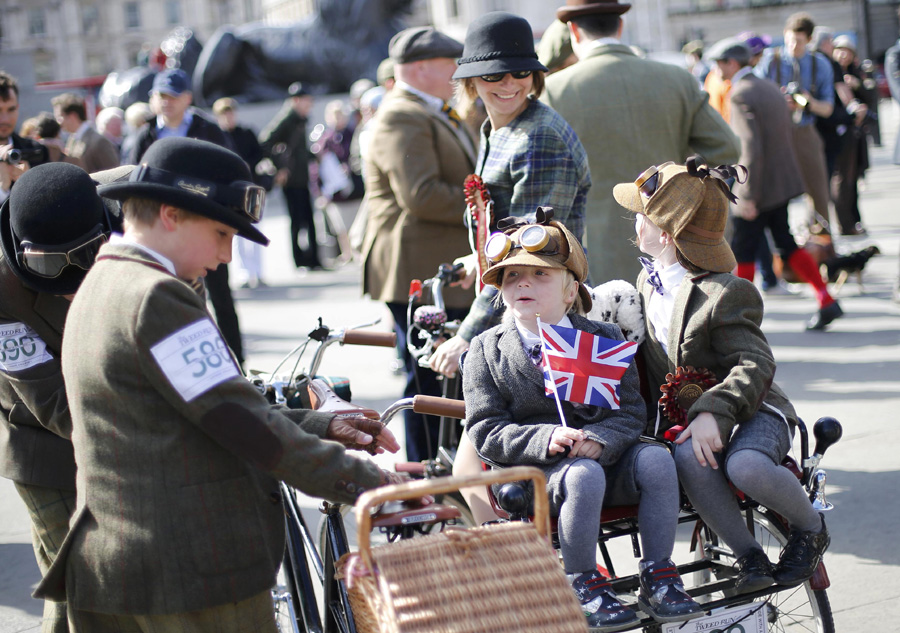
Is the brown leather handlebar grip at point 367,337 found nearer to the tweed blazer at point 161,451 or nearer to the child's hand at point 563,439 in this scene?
the child's hand at point 563,439

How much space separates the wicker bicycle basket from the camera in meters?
2.08

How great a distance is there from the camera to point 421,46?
5.11m

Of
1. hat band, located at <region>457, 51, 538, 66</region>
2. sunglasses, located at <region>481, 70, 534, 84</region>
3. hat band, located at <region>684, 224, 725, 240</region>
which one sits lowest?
hat band, located at <region>684, 224, 725, 240</region>

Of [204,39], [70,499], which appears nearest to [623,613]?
[70,499]

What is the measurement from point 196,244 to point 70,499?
1234 millimetres

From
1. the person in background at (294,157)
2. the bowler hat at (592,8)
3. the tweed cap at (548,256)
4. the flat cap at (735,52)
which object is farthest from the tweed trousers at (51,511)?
the person in background at (294,157)

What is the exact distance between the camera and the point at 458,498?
13.3 feet

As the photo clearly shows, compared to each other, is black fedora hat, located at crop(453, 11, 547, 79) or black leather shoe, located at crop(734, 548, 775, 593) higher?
black fedora hat, located at crop(453, 11, 547, 79)

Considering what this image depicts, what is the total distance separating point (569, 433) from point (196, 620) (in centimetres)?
114

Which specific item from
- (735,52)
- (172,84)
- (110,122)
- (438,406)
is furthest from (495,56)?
(110,122)

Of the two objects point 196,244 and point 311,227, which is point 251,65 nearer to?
point 311,227

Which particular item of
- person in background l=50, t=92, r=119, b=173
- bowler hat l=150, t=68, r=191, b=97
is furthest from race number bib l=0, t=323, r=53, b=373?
person in background l=50, t=92, r=119, b=173

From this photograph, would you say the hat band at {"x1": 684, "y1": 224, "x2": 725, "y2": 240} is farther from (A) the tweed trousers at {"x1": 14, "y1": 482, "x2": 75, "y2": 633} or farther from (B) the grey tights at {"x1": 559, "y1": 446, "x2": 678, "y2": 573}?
(A) the tweed trousers at {"x1": 14, "y1": 482, "x2": 75, "y2": 633}

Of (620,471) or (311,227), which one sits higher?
(620,471)
